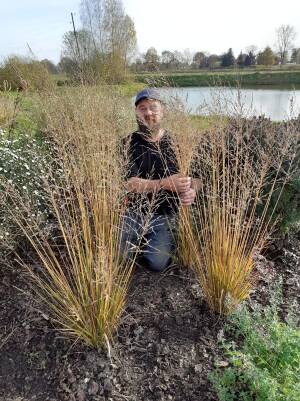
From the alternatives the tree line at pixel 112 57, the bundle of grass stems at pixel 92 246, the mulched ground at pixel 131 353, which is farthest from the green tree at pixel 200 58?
the mulched ground at pixel 131 353

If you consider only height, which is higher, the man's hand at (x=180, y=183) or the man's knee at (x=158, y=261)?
the man's hand at (x=180, y=183)

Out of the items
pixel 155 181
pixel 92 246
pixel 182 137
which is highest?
pixel 182 137

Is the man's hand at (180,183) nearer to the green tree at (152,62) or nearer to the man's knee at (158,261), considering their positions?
the man's knee at (158,261)

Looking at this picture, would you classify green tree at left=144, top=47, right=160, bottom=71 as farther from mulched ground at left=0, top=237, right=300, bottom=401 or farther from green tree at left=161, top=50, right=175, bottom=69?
mulched ground at left=0, top=237, right=300, bottom=401

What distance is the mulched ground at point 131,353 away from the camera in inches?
63.5

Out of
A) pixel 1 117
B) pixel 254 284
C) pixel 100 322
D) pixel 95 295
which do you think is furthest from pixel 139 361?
pixel 1 117

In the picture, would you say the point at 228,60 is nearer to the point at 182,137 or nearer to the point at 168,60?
the point at 168,60

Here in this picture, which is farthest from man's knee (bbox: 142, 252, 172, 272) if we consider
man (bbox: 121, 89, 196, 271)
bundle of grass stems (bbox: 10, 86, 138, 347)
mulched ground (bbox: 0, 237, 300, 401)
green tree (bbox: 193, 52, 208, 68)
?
green tree (bbox: 193, 52, 208, 68)

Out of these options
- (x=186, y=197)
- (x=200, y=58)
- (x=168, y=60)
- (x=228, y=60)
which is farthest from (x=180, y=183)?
(x=228, y=60)

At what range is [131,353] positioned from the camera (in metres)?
1.78

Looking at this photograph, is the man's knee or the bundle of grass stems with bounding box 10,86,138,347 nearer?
the bundle of grass stems with bounding box 10,86,138,347

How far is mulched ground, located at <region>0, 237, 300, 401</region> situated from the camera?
1613 millimetres

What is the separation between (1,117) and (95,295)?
555 cm

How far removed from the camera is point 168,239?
101 inches
